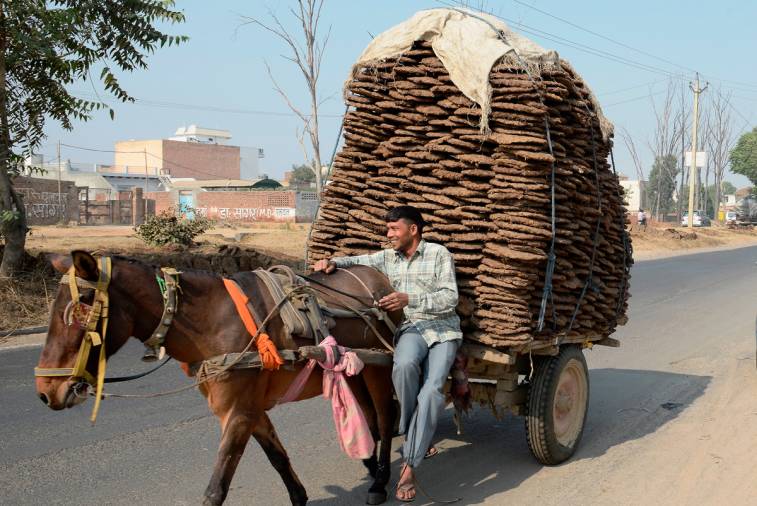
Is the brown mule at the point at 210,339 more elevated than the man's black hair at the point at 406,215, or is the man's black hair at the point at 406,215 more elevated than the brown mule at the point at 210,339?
the man's black hair at the point at 406,215

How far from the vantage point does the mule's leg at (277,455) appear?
3.95m

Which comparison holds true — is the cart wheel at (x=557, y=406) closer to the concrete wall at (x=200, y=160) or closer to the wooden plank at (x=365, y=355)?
the wooden plank at (x=365, y=355)

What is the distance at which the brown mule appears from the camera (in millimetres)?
3217

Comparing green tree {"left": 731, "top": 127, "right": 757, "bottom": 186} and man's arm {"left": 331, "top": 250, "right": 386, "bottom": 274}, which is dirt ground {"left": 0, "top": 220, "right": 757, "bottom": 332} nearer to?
man's arm {"left": 331, "top": 250, "right": 386, "bottom": 274}

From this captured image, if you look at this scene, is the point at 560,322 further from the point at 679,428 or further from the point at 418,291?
the point at 679,428

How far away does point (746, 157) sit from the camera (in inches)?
2763

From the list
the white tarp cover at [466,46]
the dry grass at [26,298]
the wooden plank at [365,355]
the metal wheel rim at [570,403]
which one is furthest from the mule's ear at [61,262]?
the dry grass at [26,298]

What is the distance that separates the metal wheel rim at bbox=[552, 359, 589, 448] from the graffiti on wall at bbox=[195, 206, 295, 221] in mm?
35727

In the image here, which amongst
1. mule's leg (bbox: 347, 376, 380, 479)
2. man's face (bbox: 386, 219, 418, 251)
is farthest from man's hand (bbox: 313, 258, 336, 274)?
mule's leg (bbox: 347, 376, 380, 479)

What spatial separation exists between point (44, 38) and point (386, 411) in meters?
8.38

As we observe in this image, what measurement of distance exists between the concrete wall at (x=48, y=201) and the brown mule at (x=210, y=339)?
2906 cm

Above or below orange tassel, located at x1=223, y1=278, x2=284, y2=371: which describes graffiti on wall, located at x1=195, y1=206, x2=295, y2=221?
below

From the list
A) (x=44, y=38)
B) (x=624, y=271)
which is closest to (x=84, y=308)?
Answer: (x=624, y=271)

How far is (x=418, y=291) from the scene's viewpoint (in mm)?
4621
